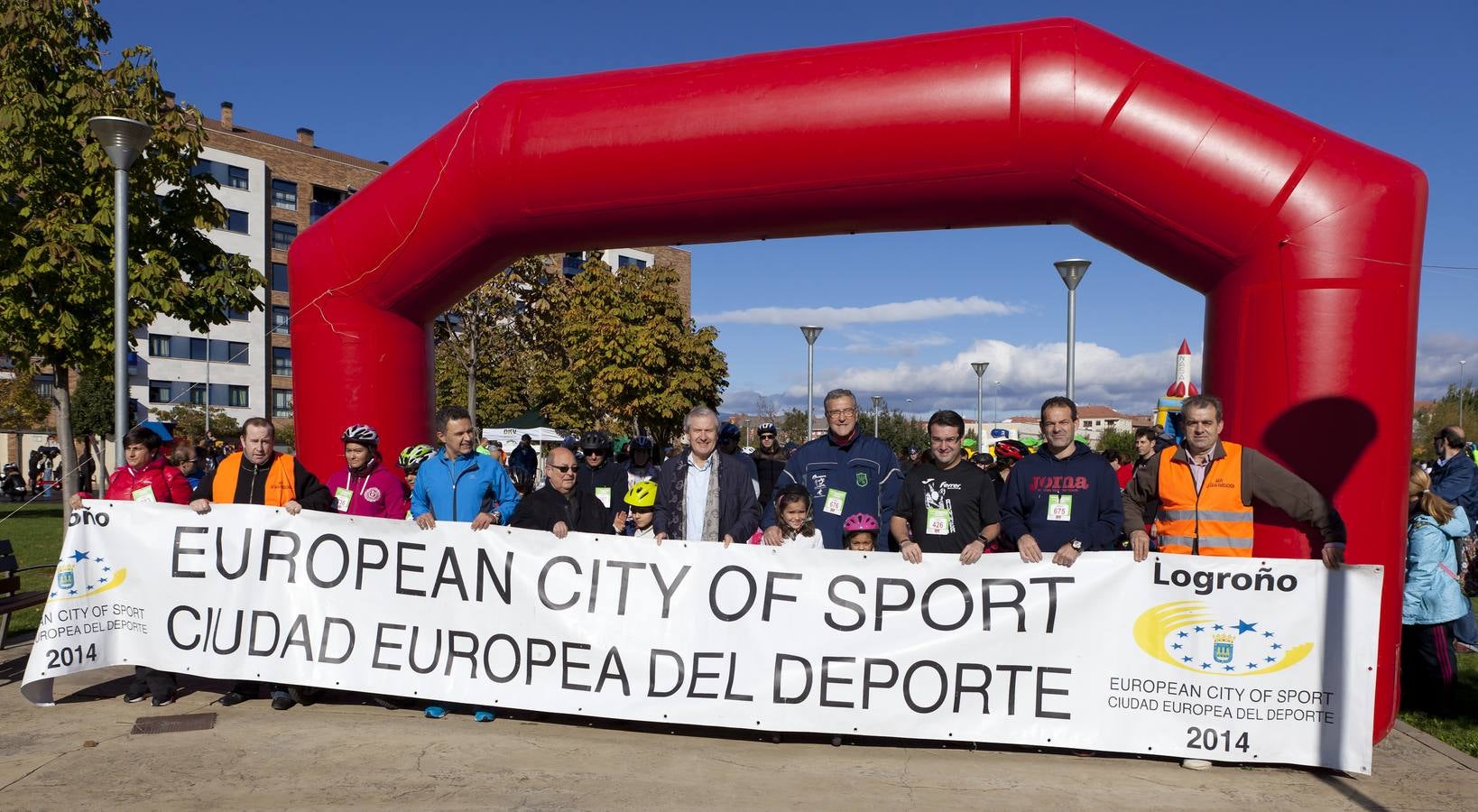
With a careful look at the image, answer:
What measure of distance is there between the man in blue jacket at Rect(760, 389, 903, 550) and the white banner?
736 mm

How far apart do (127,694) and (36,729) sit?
663 millimetres

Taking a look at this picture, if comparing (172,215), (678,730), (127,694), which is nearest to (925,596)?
(678,730)

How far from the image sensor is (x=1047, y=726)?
16.5 feet

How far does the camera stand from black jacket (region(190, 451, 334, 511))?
6141 mm

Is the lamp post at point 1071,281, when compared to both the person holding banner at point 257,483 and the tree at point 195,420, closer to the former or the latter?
the person holding banner at point 257,483

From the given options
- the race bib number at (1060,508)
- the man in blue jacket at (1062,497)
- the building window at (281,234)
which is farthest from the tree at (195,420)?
the race bib number at (1060,508)

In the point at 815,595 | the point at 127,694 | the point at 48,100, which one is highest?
the point at 48,100

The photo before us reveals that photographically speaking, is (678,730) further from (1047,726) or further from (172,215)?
(172,215)

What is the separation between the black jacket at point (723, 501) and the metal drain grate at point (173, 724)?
9.11 feet

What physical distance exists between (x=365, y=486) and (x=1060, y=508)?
414 cm

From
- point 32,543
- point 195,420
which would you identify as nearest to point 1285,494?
point 32,543

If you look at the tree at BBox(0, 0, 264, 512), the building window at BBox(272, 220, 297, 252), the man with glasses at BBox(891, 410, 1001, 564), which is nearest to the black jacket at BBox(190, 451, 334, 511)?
the man with glasses at BBox(891, 410, 1001, 564)

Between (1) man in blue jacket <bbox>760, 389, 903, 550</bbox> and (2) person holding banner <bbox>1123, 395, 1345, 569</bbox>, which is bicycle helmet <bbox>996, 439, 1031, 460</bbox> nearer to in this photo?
(1) man in blue jacket <bbox>760, 389, 903, 550</bbox>

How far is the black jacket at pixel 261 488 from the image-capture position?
6.14 meters
